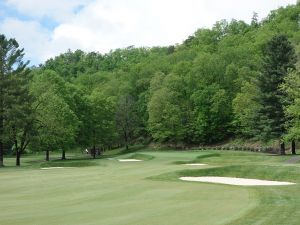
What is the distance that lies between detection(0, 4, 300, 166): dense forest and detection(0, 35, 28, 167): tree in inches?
4.8

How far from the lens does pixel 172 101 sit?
8619 cm

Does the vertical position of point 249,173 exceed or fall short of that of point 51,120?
it falls short

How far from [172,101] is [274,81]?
35.7 m

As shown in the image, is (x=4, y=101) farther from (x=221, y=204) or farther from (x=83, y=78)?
(x=83, y=78)

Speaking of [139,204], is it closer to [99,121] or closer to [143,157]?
[143,157]

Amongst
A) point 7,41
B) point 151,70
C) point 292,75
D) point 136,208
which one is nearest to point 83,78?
point 151,70

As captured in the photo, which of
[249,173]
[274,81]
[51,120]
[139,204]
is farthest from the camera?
[51,120]

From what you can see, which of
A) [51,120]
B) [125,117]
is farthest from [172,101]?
[51,120]

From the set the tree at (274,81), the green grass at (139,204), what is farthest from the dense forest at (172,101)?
the green grass at (139,204)

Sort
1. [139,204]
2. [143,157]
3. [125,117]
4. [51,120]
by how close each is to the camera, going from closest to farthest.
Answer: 1. [139,204]
2. [143,157]
3. [51,120]
4. [125,117]

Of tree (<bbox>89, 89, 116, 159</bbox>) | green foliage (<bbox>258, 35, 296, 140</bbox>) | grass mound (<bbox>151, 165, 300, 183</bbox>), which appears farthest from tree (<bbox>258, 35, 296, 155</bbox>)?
tree (<bbox>89, 89, 116, 159</bbox>)

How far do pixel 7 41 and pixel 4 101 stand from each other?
7.76 m

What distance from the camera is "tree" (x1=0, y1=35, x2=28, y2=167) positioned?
2185 inches

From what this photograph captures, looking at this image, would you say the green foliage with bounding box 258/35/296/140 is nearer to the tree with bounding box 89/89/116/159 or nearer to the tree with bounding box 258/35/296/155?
the tree with bounding box 258/35/296/155
